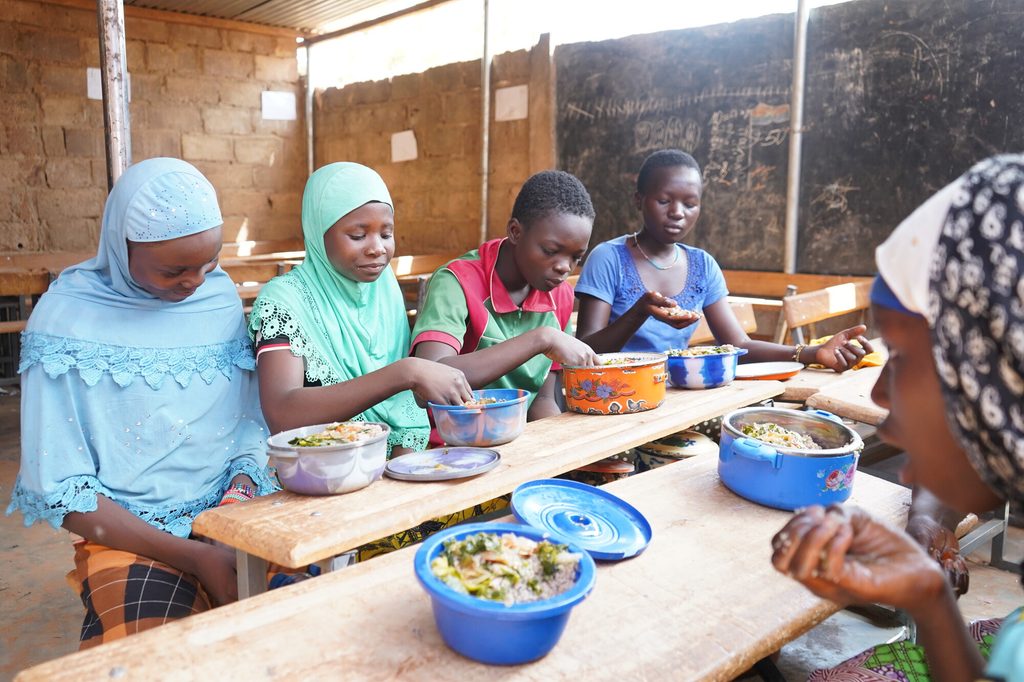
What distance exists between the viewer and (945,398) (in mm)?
830

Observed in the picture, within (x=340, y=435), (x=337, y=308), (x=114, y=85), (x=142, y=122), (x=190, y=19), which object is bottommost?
(x=340, y=435)

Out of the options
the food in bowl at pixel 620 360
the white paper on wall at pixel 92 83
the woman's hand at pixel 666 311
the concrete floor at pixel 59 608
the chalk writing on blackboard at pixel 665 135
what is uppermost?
the white paper on wall at pixel 92 83

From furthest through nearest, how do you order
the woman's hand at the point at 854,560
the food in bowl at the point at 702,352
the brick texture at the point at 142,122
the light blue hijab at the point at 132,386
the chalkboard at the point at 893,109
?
1. the brick texture at the point at 142,122
2. the chalkboard at the point at 893,109
3. the food in bowl at the point at 702,352
4. the light blue hijab at the point at 132,386
5. the woman's hand at the point at 854,560

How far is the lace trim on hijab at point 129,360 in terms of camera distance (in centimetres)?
171

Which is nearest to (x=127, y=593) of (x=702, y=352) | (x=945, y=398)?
(x=945, y=398)

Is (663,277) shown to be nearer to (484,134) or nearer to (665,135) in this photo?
(665,135)

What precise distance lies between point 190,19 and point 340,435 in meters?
7.43

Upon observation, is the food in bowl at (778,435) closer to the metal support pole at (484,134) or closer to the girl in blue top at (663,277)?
the girl in blue top at (663,277)

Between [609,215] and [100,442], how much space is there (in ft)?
15.4

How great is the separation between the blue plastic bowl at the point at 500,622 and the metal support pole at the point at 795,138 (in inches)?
174

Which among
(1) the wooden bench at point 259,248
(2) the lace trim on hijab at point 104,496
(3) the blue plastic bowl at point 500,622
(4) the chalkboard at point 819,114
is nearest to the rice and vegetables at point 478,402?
(2) the lace trim on hijab at point 104,496

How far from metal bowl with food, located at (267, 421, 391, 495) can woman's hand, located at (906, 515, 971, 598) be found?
41.3 inches

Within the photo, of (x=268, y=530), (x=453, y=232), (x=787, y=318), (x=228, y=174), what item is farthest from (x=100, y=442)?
(x=228, y=174)

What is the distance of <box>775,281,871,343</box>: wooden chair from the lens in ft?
11.0
